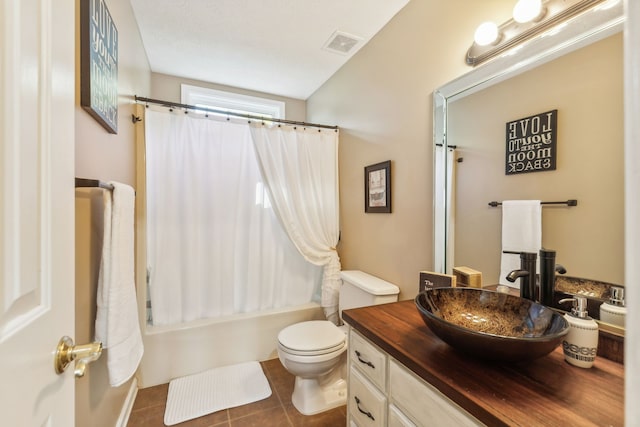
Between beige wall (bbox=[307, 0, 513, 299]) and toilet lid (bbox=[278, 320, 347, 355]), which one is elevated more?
beige wall (bbox=[307, 0, 513, 299])

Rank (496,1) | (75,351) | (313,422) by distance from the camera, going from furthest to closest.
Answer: (313,422) → (496,1) → (75,351)

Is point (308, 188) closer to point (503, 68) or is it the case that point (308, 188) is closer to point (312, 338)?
point (312, 338)

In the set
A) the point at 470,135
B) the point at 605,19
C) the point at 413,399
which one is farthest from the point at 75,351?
the point at 605,19

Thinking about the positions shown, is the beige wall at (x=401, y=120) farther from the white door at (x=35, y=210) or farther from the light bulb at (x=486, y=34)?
the white door at (x=35, y=210)

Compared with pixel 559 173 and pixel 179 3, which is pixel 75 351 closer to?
pixel 559 173

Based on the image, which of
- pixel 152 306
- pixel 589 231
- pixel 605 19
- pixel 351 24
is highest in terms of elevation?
pixel 351 24

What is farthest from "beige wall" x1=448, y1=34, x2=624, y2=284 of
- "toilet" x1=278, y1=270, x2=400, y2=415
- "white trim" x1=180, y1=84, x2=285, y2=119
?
"white trim" x1=180, y1=84, x2=285, y2=119

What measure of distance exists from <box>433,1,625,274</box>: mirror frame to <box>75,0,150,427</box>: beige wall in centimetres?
157

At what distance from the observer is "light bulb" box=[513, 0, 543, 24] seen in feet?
3.41

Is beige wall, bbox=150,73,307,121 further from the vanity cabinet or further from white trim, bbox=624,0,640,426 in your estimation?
white trim, bbox=624,0,640,426

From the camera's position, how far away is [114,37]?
1.35m

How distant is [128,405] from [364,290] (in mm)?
1622

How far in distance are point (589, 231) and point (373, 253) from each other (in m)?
1.27

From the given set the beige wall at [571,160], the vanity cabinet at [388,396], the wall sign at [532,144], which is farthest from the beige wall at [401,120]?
the vanity cabinet at [388,396]
